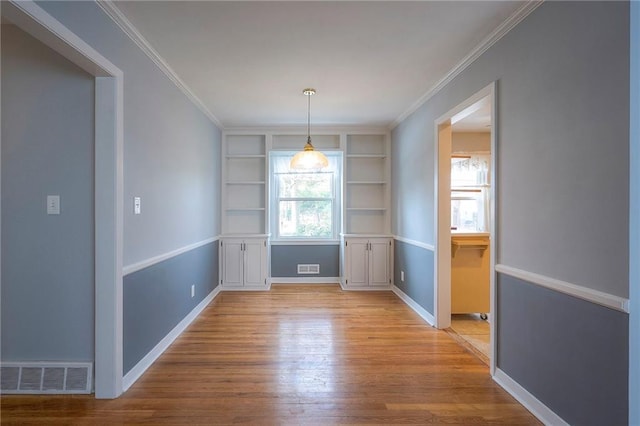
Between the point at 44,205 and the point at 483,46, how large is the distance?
3.29 m

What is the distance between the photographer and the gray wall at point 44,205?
2.04 metres

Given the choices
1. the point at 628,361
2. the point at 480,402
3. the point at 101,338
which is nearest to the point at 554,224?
the point at 628,361

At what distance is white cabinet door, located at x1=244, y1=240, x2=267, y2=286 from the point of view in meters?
4.82

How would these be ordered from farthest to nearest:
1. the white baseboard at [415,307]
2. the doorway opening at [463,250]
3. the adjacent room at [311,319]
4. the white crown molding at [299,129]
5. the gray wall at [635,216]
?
the white crown molding at [299,129] → the white baseboard at [415,307] → the doorway opening at [463,250] → the adjacent room at [311,319] → the gray wall at [635,216]

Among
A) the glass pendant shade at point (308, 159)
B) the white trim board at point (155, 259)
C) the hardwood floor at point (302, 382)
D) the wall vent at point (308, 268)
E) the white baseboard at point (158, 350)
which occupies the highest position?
the glass pendant shade at point (308, 159)

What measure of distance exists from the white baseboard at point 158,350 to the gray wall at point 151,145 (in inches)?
31.2

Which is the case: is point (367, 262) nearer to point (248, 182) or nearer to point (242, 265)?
point (242, 265)

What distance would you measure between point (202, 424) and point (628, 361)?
7.12 ft

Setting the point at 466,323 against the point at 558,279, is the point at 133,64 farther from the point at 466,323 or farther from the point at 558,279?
the point at 466,323

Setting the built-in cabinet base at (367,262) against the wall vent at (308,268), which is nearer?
the built-in cabinet base at (367,262)

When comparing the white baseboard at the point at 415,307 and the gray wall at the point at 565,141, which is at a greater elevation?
the gray wall at the point at 565,141

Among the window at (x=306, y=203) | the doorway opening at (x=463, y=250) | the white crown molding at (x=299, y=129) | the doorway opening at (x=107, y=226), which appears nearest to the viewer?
the doorway opening at (x=107, y=226)

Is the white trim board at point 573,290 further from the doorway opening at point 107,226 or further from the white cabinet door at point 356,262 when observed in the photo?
the white cabinet door at point 356,262

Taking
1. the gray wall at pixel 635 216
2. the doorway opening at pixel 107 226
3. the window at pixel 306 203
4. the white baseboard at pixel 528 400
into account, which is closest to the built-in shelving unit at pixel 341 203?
the window at pixel 306 203
